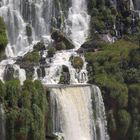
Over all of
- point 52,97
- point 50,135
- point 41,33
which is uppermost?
point 41,33

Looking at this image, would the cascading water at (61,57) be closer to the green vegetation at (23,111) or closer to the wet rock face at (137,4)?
the green vegetation at (23,111)

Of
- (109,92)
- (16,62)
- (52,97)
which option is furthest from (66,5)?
(52,97)

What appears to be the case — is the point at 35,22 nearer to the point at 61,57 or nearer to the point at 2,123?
the point at 61,57

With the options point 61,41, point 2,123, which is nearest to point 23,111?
point 2,123

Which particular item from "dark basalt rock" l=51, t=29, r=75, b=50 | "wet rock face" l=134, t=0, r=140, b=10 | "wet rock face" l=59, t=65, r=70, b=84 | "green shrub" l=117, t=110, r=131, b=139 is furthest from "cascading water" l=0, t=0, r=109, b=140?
"wet rock face" l=134, t=0, r=140, b=10

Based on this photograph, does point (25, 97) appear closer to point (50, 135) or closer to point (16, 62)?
point (50, 135)

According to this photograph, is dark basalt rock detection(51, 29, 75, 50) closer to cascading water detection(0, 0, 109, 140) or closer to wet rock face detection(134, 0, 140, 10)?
cascading water detection(0, 0, 109, 140)
